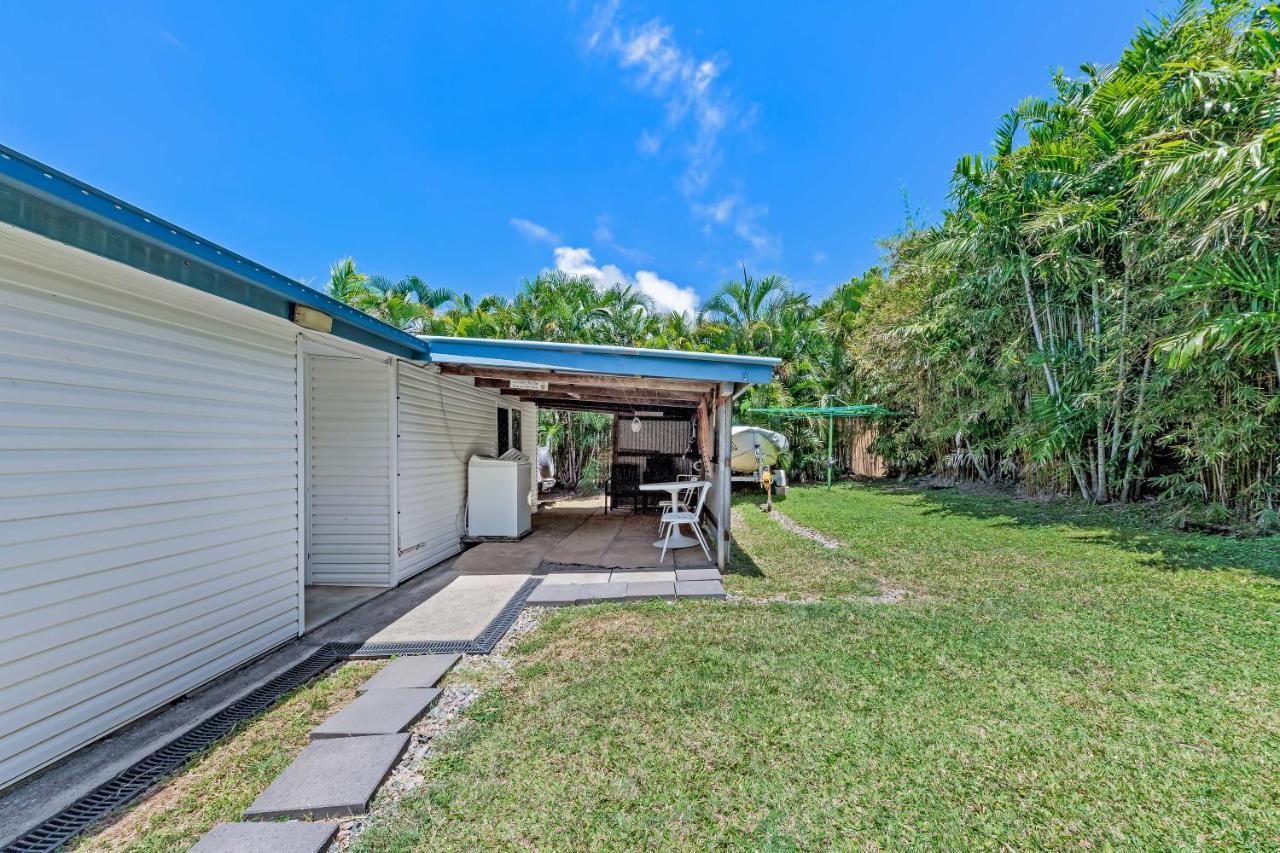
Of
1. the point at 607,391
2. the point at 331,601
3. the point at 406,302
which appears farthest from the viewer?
the point at 406,302

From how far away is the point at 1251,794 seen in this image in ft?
6.55

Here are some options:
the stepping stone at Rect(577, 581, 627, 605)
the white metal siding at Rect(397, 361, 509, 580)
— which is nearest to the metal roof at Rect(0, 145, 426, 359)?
the white metal siding at Rect(397, 361, 509, 580)

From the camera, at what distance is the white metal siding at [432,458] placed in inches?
212

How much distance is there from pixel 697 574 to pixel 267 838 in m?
3.98

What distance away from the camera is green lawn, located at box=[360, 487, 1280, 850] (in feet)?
6.15

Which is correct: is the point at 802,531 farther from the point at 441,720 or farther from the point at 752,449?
the point at 441,720

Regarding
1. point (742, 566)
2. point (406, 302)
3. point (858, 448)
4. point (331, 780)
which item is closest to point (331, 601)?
point (331, 780)

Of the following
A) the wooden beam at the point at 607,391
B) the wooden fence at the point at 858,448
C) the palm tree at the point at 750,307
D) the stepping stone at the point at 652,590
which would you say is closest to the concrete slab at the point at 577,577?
the stepping stone at the point at 652,590

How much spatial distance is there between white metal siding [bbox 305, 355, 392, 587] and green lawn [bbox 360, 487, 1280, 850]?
8.16ft

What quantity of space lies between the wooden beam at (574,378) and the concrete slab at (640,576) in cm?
226

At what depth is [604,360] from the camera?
5074 mm

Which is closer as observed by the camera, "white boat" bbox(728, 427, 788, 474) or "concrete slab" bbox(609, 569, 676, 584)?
"concrete slab" bbox(609, 569, 676, 584)

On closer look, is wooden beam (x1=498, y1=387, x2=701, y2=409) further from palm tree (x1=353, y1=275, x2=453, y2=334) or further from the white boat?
palm tree (x1=353, y1=275, x2=453, y2=334)

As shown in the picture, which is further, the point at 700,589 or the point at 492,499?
the point at 492,499
